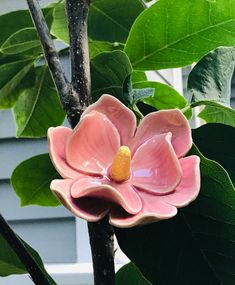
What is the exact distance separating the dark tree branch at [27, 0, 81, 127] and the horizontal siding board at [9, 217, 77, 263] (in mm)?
1547

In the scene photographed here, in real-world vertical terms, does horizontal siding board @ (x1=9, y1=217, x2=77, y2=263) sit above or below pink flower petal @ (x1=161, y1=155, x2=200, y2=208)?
below

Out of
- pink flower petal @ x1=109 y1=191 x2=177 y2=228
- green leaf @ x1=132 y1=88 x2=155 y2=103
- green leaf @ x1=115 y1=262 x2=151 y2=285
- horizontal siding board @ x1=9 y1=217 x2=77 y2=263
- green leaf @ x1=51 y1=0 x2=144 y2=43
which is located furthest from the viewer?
horizontal siding board @ x1=9 y1=217 x2=77 y2=263

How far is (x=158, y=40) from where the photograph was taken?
2.12 feet

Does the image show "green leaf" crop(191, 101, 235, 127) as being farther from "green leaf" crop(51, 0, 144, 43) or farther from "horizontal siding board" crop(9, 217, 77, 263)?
"horizontal siding board" crop(9, 217, 77, 263)

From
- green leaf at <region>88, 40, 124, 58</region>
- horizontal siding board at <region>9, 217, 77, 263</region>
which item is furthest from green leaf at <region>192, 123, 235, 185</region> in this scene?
horizontal siding board at <region>9, 217, 77, 263</region>

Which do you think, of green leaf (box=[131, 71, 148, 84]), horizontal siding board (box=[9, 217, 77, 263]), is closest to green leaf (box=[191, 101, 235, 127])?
green leaf (box=[131, 71, 148, 84])

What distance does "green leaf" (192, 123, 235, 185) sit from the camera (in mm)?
552

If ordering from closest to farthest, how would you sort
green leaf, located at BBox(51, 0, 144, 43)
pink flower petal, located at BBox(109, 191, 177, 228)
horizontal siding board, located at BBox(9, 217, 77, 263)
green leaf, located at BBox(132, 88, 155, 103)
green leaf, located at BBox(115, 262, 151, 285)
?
pink flower petal, located at BBox(109, 191, 177, 228) < green leaf, located at BBox(132, 88, 155, 103) < green leaf, located at BBox(115, 262, 151, 285) < green leaf, located at BBox(51, 0, 144, 43) < horizontal siding board, located at BBox(9, 217, 77, 263)

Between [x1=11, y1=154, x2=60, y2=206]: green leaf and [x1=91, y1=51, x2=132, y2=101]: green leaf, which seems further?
[x1=11, y1=154, x2=60, y2=206]: green leaf

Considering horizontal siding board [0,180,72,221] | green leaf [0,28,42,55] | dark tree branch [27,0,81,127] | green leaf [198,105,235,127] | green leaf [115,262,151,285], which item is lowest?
Answer: horizontal siding board [0,180,72,221]

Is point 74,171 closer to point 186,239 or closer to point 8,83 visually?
point 186,239

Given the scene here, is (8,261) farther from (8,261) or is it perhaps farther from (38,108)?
(38,108)

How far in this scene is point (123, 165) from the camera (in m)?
0.49

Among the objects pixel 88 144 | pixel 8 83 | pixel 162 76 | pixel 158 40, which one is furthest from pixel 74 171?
pixel 162 76
